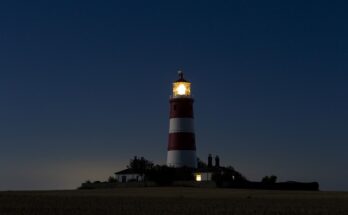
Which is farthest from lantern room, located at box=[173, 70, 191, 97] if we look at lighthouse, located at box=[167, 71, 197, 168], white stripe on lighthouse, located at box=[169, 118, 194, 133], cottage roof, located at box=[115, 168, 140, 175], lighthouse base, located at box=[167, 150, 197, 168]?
cottage roof, located at box=[115, 168, 140, 175]

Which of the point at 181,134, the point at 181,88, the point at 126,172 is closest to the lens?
the point at 181,134

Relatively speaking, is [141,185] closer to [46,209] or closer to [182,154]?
[182,154]

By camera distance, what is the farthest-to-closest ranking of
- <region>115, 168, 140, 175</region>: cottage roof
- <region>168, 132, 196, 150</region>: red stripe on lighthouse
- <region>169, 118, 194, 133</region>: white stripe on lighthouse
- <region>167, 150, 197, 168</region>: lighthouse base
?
<region>115, 168, 140, 175</region>: cottage roof → <region>167, 150, 197, 168</region>: lighthouse base → <region>169, 118, 194, 133</region>: white stripe on lighthouse → <region>168, 132, 196, 150</region>: red stripe on lighthouse

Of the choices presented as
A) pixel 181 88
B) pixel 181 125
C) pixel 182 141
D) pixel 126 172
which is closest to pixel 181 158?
pixel 182 141

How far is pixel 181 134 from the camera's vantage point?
73.1 meters

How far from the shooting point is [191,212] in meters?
32.1

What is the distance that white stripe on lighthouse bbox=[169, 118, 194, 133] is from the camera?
241ft

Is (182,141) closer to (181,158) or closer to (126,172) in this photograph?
(181,158)

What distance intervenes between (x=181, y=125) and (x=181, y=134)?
0.92m

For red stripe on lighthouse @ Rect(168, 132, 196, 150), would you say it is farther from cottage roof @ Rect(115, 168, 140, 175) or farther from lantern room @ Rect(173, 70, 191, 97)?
cottage roof @ Rect(115, 168, 140, 175)

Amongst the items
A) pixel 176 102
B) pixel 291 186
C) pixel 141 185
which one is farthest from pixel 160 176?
pixel 291 186

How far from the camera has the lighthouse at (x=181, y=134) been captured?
7325cm

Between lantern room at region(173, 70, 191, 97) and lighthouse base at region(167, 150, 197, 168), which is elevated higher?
lantern room at region(173, 70, 191, 97)

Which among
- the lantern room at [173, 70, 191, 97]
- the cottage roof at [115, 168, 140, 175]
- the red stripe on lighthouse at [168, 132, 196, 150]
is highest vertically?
the lantern room at [173, 70, 191, 97]
